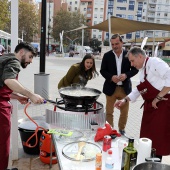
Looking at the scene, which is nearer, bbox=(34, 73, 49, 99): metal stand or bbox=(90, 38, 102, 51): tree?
bbox=(34, 73, 49, 99): metal stand

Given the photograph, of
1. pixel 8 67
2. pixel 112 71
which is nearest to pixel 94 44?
pixel 112 71

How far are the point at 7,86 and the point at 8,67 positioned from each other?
0.25m

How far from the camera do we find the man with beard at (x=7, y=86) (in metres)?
1.98

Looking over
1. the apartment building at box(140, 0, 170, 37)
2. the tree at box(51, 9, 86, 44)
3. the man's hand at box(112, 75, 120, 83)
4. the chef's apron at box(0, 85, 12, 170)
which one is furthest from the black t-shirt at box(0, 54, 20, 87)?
the apartment building at box(140, 0, 170, 37)

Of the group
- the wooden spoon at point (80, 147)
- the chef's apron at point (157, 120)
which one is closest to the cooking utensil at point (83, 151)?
the wooden spoon at point (80, 147)

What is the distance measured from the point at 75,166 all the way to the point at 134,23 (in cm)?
858

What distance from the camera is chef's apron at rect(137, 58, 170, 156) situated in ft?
7.88

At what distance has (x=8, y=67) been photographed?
2000mm

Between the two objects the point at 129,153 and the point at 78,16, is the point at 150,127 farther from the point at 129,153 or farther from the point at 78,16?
the point at 78,16

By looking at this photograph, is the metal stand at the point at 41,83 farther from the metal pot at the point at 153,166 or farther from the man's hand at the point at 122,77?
the metal pot at the point at 153,166

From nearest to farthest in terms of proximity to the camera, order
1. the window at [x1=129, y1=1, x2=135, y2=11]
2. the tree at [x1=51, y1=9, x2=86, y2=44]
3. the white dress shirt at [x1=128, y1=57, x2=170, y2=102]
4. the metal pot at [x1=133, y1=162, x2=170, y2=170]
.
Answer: the metal pot at [x1=133, y1=162, x2=170, y2=170]
the white dress shirt at [x1=128, y1=57, x2=170, y2=102]
the tree at [x1=51, y1=9, x2=86, y2=44]
the window at [x1=129, y1=1, x2=135, y2=11]

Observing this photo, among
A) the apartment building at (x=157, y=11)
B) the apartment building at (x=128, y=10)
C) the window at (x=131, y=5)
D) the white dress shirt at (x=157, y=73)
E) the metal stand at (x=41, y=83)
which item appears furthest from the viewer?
the apartment building at (x=157, y=11)

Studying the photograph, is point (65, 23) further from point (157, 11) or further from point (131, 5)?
point (157, 11)

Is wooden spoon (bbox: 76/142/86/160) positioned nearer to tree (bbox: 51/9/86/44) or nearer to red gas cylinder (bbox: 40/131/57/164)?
red gas cylinder (bbox: 40/131/57/164)
